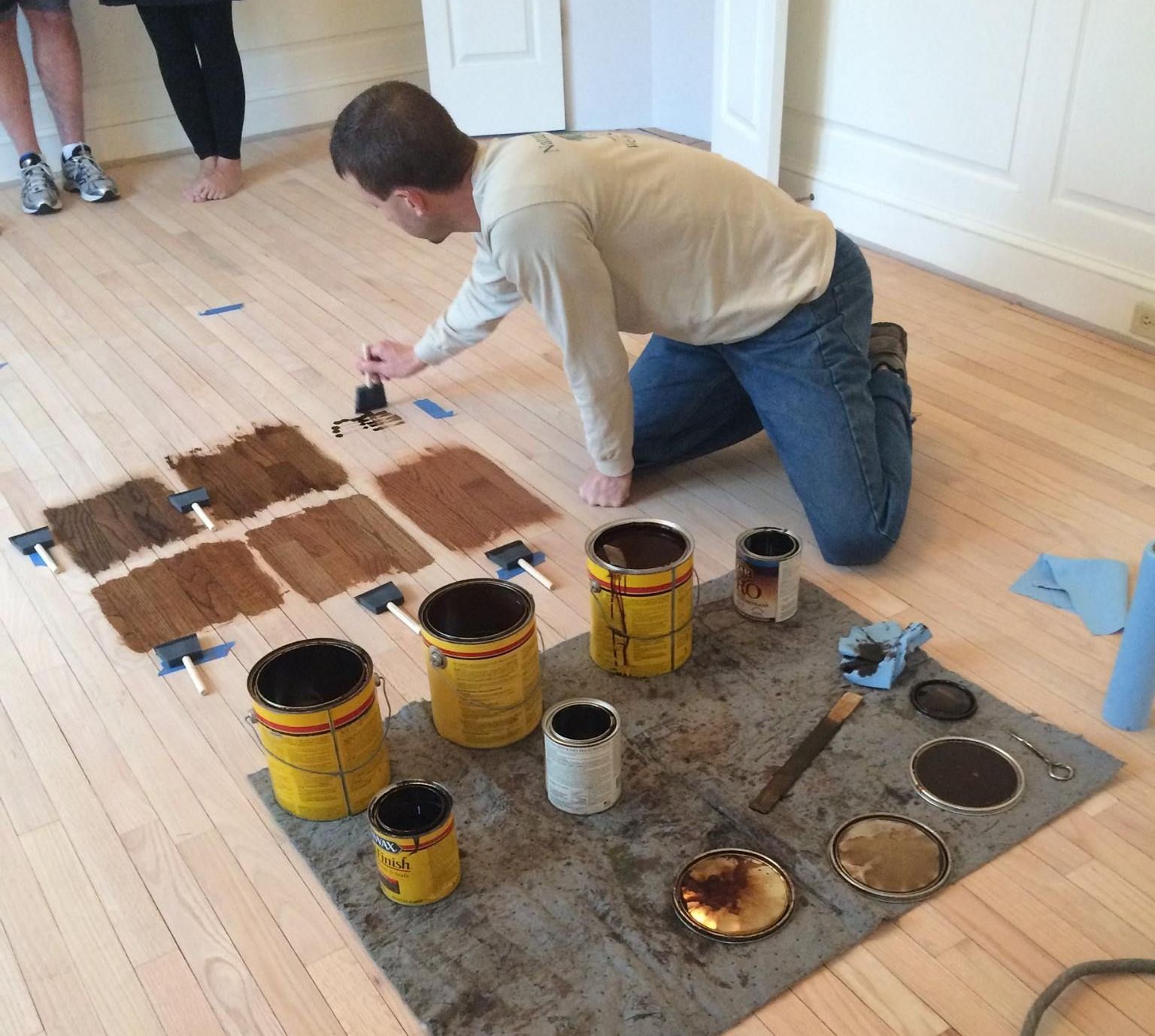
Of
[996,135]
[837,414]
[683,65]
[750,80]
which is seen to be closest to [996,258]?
[996,135]

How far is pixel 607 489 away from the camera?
2.26 meters

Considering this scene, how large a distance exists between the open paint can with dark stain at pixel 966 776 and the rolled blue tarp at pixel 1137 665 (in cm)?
19

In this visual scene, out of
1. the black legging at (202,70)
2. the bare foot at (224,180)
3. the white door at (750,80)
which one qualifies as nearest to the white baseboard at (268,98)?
the black legging at (202,70)

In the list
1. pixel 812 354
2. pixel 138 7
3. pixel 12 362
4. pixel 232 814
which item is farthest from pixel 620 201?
pixel 138 7

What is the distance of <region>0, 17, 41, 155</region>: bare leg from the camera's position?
3.74 meters

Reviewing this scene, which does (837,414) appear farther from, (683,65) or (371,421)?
(683,65)

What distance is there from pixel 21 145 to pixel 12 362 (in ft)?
4.52

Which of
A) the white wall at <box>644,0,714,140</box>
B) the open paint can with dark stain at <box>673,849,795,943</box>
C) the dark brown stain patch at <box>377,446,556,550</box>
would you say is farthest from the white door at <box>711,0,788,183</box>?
the open paint can with dark stain at <box>673,849,795,943</box>

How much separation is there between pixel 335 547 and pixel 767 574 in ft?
2.66

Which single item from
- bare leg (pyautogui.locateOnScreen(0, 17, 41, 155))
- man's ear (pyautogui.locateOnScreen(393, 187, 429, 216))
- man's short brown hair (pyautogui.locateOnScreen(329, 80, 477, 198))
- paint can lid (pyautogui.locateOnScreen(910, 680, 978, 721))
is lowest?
paint can lid (pyautogui.locateOnScreen(910, 680, 978, 721))

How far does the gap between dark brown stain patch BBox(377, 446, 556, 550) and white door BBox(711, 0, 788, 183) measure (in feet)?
4.77

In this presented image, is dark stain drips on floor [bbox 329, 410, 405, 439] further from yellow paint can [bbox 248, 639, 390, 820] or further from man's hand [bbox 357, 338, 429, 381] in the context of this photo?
yellow paint can [bbox 248, 639, 390, 820]

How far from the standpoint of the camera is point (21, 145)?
12.8 ft

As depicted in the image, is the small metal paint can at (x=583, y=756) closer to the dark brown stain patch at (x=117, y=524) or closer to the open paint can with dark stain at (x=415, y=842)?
the open paint can with dark stain at (x=415, y=842)
